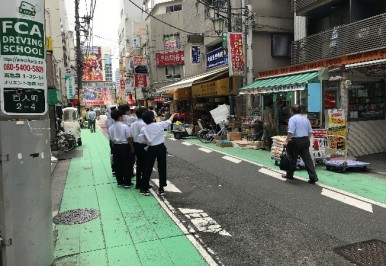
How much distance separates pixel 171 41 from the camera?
38.7 meters

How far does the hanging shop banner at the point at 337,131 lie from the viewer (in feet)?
34.3

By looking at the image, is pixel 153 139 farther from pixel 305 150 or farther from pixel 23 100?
pixel 23 100

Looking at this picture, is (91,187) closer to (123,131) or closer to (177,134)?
(123,131)

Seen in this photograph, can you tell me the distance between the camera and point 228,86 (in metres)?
18.5

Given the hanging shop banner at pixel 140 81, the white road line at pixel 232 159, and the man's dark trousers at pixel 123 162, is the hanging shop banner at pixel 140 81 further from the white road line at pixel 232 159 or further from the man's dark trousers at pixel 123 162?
the man's dark trousers at pixel 123 162

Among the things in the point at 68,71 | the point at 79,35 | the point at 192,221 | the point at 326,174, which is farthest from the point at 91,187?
the point at 68,71

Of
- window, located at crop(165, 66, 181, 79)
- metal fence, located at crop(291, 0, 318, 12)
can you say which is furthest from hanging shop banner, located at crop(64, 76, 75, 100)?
metal fence, located at crop(291, 0, 318, 12)

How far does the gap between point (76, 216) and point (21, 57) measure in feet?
12.2

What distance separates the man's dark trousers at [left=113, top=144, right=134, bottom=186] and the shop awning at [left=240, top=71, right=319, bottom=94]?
6561 mm

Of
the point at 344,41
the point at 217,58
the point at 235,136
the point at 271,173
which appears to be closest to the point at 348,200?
the point at 271,173

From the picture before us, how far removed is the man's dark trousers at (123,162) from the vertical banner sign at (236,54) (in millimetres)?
9622

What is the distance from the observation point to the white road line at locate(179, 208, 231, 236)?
5434 mm

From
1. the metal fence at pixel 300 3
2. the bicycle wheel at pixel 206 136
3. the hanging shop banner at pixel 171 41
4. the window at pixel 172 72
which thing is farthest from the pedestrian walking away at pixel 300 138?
the hanging shop banner at pixel 171 41

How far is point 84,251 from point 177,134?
1529cm
